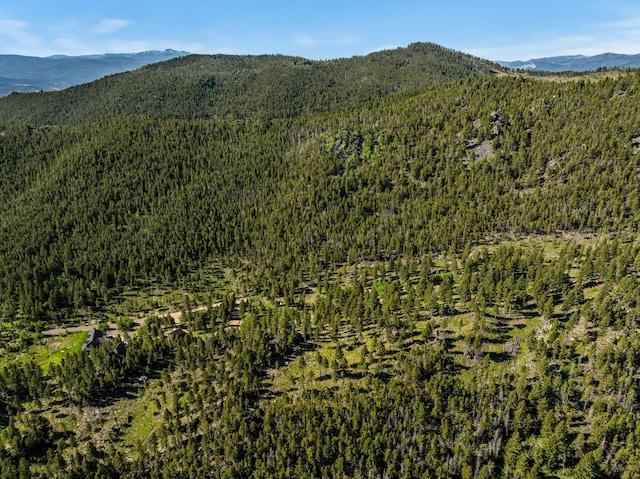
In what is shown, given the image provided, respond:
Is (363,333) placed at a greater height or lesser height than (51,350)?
greater

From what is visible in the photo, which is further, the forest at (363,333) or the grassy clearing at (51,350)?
the grassy clearing at (51,350)

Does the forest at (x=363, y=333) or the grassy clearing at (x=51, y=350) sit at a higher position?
the forest at (x=363, y=333)

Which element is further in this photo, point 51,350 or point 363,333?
point 51,350

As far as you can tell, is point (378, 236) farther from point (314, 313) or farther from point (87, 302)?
point (87, 302)

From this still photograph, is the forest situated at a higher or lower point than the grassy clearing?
higher

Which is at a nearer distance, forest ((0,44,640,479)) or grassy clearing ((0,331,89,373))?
forest ((0,44,640,479))

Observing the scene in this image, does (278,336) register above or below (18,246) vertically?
below

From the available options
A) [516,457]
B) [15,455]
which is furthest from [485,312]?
[15,455]

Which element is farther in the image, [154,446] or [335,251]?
[335,251]

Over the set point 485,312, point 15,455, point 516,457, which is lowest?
point 15,455

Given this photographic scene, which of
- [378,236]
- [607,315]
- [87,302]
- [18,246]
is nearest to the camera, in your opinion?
[607,315]

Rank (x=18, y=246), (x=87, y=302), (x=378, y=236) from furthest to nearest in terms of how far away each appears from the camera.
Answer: (x=18, y=246)
(x=378, y=236)
(x=87, y=302)
